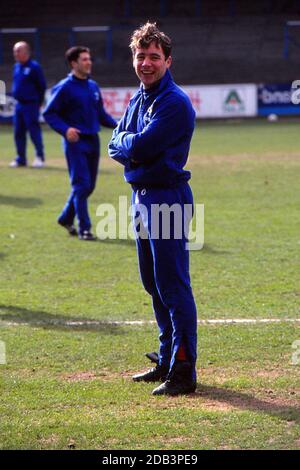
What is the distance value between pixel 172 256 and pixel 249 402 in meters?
0.99

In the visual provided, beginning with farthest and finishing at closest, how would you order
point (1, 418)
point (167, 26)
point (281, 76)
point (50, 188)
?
1. point (167, 26)
2. point (281, 76)
3. point (50, 188)
4. point (1, 418)

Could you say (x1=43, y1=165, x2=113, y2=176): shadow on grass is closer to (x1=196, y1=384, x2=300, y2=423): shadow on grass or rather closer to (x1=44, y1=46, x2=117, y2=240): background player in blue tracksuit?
(x1=44, y1=46, x2=117, y2=240): background player in blue tracksuit

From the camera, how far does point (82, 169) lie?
11.8 metres

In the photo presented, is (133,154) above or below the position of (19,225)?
above

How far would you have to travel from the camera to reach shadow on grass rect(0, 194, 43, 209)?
48.9ft

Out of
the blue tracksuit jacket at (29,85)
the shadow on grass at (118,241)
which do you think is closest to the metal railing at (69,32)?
the blue tracksuit jacket at (29,85)

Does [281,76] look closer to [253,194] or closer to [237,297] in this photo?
[253,194]

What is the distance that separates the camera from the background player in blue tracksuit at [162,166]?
19.2 feet

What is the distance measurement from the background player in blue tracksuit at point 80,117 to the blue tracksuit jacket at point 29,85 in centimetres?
A: 805

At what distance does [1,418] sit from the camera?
5.62m

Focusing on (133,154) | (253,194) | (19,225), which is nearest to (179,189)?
(133,154)

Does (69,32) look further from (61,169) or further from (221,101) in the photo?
(61,169)

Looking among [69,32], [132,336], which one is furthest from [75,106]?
[69,32]

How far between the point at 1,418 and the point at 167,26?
118ft
